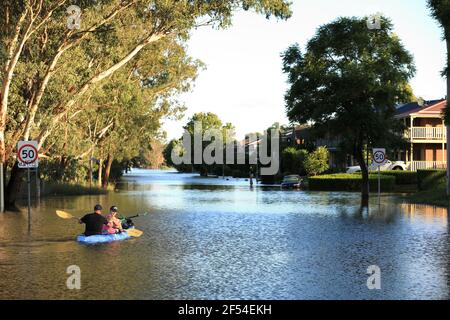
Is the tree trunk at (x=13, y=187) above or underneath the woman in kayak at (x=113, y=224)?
above

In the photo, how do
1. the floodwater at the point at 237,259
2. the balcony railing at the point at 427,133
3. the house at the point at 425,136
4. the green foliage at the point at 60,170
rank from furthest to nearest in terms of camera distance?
the balcony railing at the point at 427,133
the house at the point at 425,136
the green foliage at the point at 60,170
the floodwater at the point at 237,259

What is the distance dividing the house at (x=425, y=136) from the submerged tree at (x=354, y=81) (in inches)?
811

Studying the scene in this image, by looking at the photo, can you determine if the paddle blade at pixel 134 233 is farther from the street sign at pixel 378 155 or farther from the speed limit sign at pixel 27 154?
the street sign at pixel 378 155

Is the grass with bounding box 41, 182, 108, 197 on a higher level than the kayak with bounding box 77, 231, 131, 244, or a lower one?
higher

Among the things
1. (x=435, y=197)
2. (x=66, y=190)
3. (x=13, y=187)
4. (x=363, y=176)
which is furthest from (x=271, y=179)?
(x=13, y=187)

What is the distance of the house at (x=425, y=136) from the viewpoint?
199 ft

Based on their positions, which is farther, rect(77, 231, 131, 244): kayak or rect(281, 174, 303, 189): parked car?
rect(281, 174, 303, 189): parked car

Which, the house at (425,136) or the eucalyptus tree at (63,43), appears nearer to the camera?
the eucalyptus tree at (63,43)

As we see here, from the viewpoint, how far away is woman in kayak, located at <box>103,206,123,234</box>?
51.6 feet

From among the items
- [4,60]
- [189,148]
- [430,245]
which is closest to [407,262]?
[430,245]

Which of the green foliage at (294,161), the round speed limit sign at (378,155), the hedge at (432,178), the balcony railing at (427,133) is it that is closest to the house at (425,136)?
the balcony railing at (427,133)

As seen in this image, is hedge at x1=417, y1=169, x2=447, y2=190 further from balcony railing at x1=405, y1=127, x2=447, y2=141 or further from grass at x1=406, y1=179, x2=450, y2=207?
balcony railing at x1=405, y1=127, x2=447, y2=141

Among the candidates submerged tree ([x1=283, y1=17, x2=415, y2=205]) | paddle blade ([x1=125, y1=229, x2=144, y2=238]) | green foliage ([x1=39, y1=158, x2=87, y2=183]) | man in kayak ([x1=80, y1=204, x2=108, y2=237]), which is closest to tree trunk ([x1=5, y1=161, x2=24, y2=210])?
paddle blade ([x1=125, y1=229, x2=144, y2=238])

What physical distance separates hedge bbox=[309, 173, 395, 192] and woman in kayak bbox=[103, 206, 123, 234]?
109 feet
